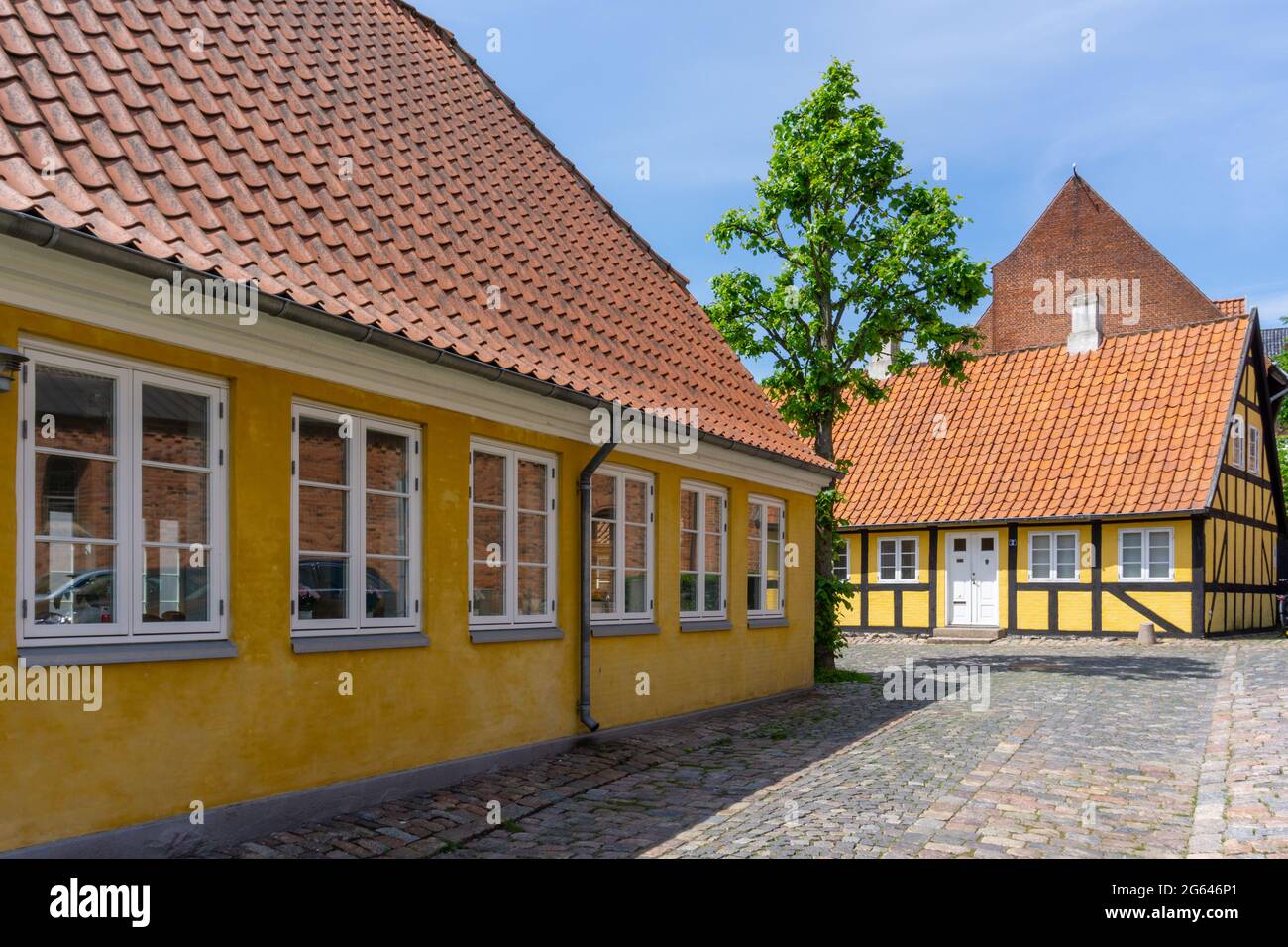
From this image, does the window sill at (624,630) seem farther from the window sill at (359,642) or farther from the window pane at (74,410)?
the window pane at (74,410)

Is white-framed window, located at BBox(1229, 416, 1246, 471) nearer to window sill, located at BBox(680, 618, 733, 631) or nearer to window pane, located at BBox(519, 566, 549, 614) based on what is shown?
window sill, located at BBox(680, 618, 733, 631)

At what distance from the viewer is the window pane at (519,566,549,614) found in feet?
30.0

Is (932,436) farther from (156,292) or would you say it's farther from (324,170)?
(156,292)

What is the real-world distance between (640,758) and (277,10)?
278 inches

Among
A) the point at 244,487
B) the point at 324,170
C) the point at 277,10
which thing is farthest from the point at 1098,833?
the point at 277,10

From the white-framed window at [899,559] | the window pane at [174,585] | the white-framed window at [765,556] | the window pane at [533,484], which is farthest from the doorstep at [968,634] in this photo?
the window pane at [174,585]

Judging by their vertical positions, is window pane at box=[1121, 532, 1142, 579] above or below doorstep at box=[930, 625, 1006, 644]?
above

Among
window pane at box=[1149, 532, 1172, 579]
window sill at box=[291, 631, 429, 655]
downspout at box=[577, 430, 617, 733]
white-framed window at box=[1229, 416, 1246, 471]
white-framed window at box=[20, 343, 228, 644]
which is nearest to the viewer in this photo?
white-framed window at box=[20, 343, 228, 644]

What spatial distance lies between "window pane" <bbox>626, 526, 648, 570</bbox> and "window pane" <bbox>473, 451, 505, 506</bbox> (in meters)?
2.04

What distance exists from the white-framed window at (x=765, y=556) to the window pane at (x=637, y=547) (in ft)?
7.77

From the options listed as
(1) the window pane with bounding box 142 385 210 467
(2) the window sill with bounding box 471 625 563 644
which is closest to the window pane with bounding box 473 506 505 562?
(2) the window sill with bounding box 471 625 563 644

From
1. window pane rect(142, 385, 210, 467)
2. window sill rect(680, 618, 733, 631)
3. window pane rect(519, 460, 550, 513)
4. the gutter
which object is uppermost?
the gutter

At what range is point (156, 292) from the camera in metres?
5.85

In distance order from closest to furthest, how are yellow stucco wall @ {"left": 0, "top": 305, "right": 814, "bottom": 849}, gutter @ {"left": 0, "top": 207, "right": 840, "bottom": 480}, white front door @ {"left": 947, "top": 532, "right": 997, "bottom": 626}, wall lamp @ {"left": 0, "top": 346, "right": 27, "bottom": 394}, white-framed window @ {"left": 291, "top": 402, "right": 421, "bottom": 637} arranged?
gutter @ {"left": 0, "top": 207, "right": 840, "bottom": 480} → wall lamp @ {"left": 0, "top": 346, "right": 27, "bottom": 394} → yellow stucco wall @ {"left": 0, "top": 305, "right": 814, "bottom": 849} → white-framed window @ {"left": 291, "top": 402, "right": 421, "bottom": 637} → white front door @ {"left": 947, "top": 532, "right": 997, "bottom": 626}
